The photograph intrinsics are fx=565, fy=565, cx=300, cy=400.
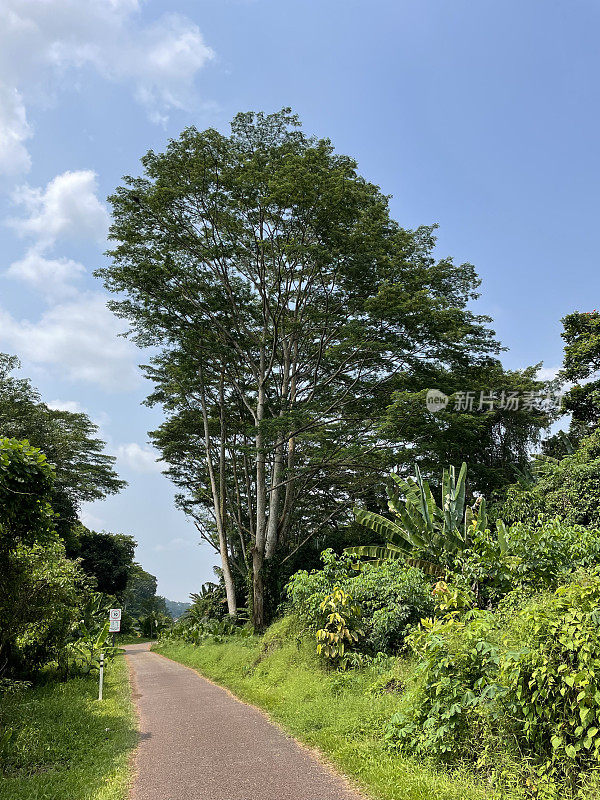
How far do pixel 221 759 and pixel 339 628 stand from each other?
12.5 ft

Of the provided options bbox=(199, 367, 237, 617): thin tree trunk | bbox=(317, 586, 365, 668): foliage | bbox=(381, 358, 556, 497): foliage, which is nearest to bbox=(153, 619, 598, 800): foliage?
bbox=(317, 586, 365, 668): foliage

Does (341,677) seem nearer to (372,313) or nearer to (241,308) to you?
(372,313)

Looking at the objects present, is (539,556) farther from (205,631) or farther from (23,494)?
(205,631)

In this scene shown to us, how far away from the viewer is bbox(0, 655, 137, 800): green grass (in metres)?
5.78

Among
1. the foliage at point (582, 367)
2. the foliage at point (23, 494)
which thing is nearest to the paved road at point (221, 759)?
the foliage at point (23, 494)

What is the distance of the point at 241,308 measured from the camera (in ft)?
65.0

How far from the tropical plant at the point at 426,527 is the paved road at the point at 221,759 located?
4.67 metres

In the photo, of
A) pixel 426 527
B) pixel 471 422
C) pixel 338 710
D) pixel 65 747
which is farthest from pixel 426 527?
pixel 65 747

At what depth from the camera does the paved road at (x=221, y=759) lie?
557cm

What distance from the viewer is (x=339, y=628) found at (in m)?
10.2

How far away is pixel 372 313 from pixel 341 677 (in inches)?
408

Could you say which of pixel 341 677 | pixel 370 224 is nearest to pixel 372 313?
pixel 370 224

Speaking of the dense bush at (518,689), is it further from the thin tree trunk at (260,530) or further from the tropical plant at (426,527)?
the thin tree trunk at (260,530)

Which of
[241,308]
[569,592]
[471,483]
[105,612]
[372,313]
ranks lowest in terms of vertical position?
[105,612]
